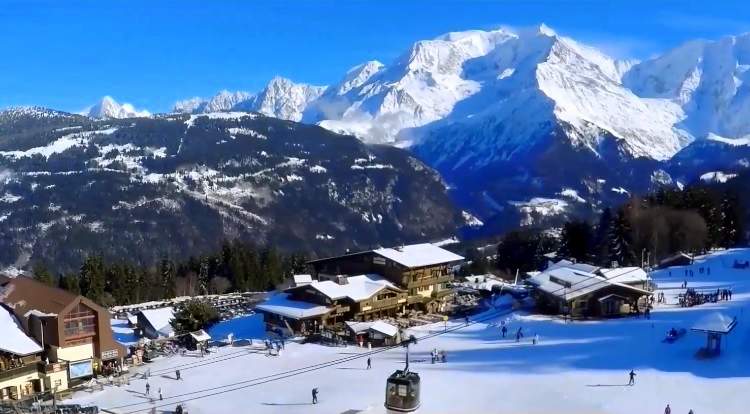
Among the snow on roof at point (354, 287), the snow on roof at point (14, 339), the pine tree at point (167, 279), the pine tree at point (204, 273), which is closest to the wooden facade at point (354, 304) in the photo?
the snow on roof at point (354, 287)

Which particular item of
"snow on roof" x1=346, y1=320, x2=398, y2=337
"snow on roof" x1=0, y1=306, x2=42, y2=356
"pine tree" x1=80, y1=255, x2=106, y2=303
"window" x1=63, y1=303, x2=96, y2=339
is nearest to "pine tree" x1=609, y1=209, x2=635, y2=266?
"snow on roof" x1=346, y1=320, x2=398, y2=337

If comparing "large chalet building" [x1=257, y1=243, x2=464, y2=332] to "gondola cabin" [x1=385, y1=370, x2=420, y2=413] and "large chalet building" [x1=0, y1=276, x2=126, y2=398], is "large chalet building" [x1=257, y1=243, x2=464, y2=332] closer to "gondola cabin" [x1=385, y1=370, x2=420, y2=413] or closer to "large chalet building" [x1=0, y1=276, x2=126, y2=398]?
"large chalet building" [x1=0, y1=276, x2=126, y2=398]

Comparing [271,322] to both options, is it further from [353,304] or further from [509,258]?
[509,258]

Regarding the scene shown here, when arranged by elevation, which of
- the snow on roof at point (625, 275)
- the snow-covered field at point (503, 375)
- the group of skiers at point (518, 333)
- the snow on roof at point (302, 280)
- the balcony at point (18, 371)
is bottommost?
the snow-covered field at point (503, 375)

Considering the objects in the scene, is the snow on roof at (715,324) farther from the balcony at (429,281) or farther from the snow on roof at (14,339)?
the snow on roof at (14,339)

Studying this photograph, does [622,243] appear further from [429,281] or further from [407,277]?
[407,277]

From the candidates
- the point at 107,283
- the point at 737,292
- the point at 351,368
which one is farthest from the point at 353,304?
the point at 107,283

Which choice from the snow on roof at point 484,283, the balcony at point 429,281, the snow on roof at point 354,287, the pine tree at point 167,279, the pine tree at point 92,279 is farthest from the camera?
the pine tree at point 167,279
